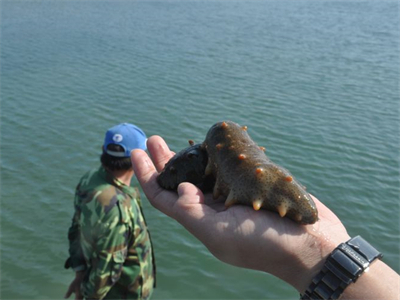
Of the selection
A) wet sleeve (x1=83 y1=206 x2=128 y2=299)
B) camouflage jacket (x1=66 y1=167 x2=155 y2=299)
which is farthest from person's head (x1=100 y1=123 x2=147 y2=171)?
wet sleeve (x1=83 y1=206 x2=128 y2=299)

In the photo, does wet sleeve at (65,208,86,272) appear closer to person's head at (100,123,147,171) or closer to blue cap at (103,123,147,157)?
person's head at (100,123,147,171)

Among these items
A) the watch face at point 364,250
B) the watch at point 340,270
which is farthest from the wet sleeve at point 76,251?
the watch face at point 364,250

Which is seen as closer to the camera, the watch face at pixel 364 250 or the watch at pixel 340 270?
the watch at pixel 340 270

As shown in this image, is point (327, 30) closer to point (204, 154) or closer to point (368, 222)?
point (368, 222)

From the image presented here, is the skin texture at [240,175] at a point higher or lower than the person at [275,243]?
higher

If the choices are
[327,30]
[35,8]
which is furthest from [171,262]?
[35,8]

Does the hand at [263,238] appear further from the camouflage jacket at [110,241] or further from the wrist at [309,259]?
the camouflage jacket at [110,241]

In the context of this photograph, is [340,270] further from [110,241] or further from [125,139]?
[125,139]
